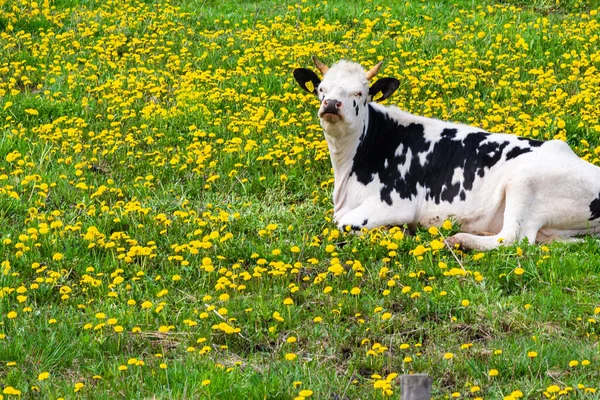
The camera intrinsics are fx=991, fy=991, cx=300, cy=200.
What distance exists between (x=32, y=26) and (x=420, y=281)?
1033 cm

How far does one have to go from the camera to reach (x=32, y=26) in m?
16.4

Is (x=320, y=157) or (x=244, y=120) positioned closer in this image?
(x=320, y=157)

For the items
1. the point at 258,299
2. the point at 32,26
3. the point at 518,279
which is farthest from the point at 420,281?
the point at 32,26

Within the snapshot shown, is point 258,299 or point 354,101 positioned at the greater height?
point 354,101

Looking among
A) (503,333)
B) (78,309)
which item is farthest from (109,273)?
(503,333)

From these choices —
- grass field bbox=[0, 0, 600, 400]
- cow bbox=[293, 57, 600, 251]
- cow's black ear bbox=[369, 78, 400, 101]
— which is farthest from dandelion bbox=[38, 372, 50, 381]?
cow's black ear bbox=[369, 78, 400, 101]

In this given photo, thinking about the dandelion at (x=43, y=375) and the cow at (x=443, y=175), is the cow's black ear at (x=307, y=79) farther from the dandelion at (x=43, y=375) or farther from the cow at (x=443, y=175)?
the dandelion at (x=43, y=375)

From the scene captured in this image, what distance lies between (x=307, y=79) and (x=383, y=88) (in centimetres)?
84

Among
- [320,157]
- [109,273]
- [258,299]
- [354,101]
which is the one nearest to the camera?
[258,299]

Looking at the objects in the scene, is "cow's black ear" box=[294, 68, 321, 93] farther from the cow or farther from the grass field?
the grass field

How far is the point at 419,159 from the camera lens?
10109 millimetres

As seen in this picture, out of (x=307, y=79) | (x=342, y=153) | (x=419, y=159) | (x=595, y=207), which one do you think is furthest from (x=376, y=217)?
(x=595, y=207)

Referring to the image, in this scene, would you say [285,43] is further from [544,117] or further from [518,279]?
[518,279]

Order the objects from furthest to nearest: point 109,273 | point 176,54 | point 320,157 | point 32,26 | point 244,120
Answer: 1. point 32,26
2. point 176,54
3. point 244,120
4. point 320,157
5. point 109,273
